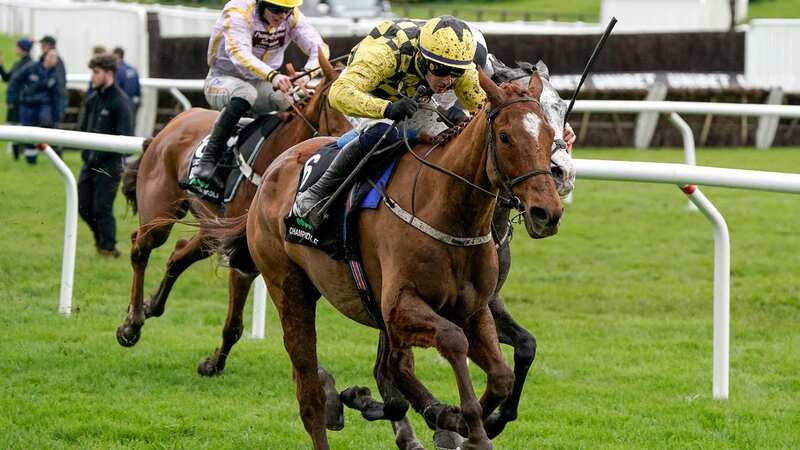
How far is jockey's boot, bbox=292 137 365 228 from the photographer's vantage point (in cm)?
557

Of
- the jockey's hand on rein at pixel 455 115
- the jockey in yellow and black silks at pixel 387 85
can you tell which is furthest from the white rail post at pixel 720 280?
the jockey in yellow and black silks at pixel 387 85

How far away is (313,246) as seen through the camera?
18.8 feet

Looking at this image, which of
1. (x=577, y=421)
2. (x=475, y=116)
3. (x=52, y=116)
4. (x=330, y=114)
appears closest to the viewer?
(x=475, y=116)

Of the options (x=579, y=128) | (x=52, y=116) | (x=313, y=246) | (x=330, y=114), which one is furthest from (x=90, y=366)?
(x=579, y=128)

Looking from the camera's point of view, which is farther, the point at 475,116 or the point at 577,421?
the point at 577,421

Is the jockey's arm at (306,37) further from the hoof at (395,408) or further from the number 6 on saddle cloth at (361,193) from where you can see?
the hoof at (395,408)

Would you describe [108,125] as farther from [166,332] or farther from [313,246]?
[313,246]

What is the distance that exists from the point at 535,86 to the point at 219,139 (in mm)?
3469

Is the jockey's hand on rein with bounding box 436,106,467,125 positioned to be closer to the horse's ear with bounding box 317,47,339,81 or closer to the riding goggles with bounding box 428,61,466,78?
the riding goggles with bounding box 428,61,466,78

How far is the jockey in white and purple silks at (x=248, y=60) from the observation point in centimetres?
Answer: 788

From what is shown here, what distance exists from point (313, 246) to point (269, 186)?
1.99ft

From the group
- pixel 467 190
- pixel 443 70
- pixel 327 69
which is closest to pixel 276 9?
pixel 327 69

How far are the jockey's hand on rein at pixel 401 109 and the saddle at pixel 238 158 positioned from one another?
252 cm

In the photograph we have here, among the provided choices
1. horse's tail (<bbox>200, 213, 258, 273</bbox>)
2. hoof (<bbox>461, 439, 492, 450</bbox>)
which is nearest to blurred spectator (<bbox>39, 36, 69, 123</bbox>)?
horse's tail (<bbox>200, 213, 258, 273</bbox>)
